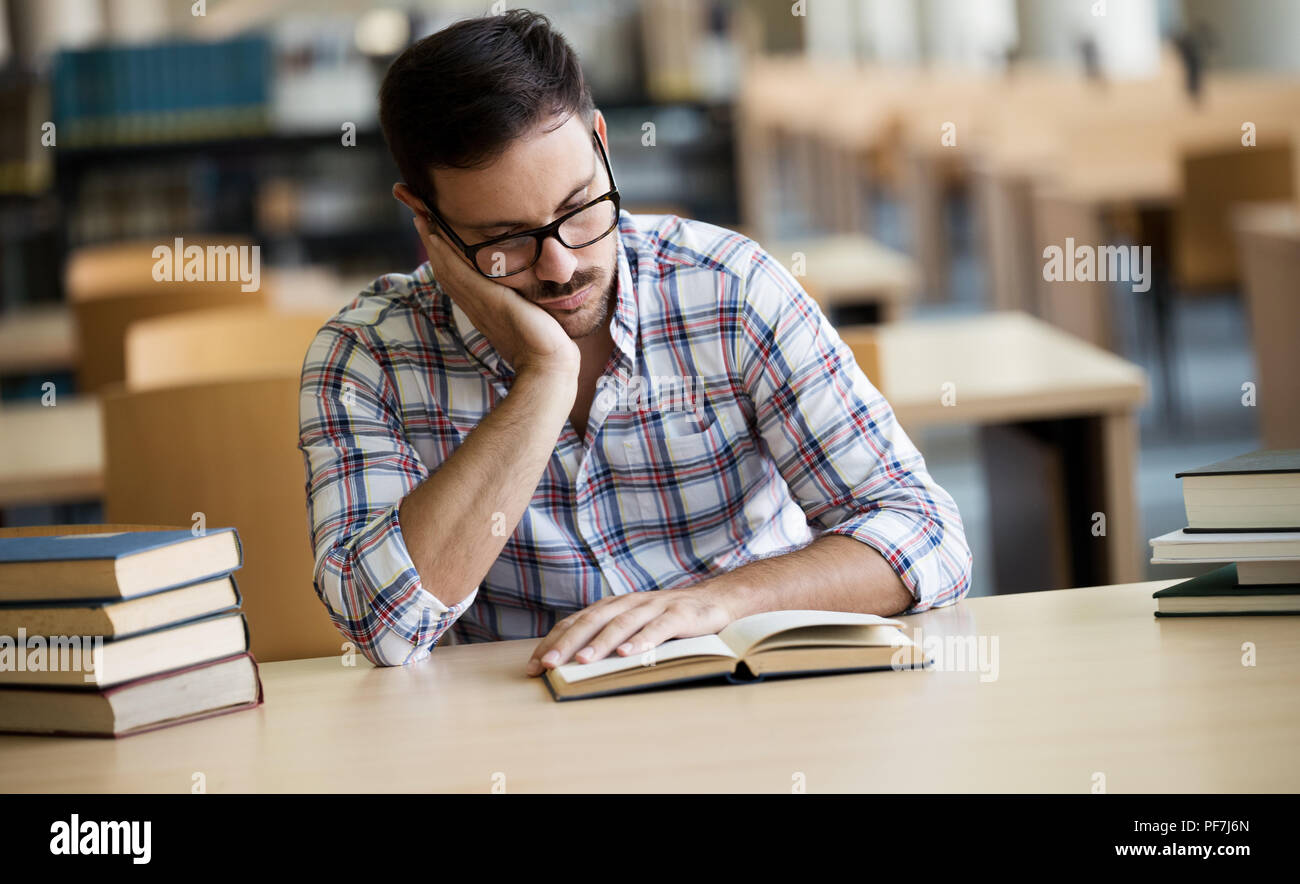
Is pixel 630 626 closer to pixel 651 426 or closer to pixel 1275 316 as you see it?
pixel 651 426

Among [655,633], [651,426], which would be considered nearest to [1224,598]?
[655,633]

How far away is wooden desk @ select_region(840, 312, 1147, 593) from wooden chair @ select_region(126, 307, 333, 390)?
95cm

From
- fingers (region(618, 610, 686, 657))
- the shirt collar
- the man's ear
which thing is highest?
the man's ear

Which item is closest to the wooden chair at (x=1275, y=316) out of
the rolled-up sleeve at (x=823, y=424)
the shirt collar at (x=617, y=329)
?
the rolled-up sleeve at (x=823, y=424)

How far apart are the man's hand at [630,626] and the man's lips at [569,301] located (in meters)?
0.36

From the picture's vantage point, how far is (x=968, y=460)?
5.07 m

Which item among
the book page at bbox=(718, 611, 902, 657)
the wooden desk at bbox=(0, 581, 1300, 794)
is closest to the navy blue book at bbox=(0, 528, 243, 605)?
the wooden desk at bbox=(0, 581, 1300, 794)

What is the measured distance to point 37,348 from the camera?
12.4 ft

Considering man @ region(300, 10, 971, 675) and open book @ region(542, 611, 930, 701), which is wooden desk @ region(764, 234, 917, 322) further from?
open book @ region(542, 611, 930, 701)

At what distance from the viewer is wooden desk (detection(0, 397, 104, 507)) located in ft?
7.94

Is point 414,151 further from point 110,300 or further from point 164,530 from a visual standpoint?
point 110,300

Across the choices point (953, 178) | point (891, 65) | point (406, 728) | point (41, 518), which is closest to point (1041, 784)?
point (406, 728)

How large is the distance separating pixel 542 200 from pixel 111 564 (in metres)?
0.56
